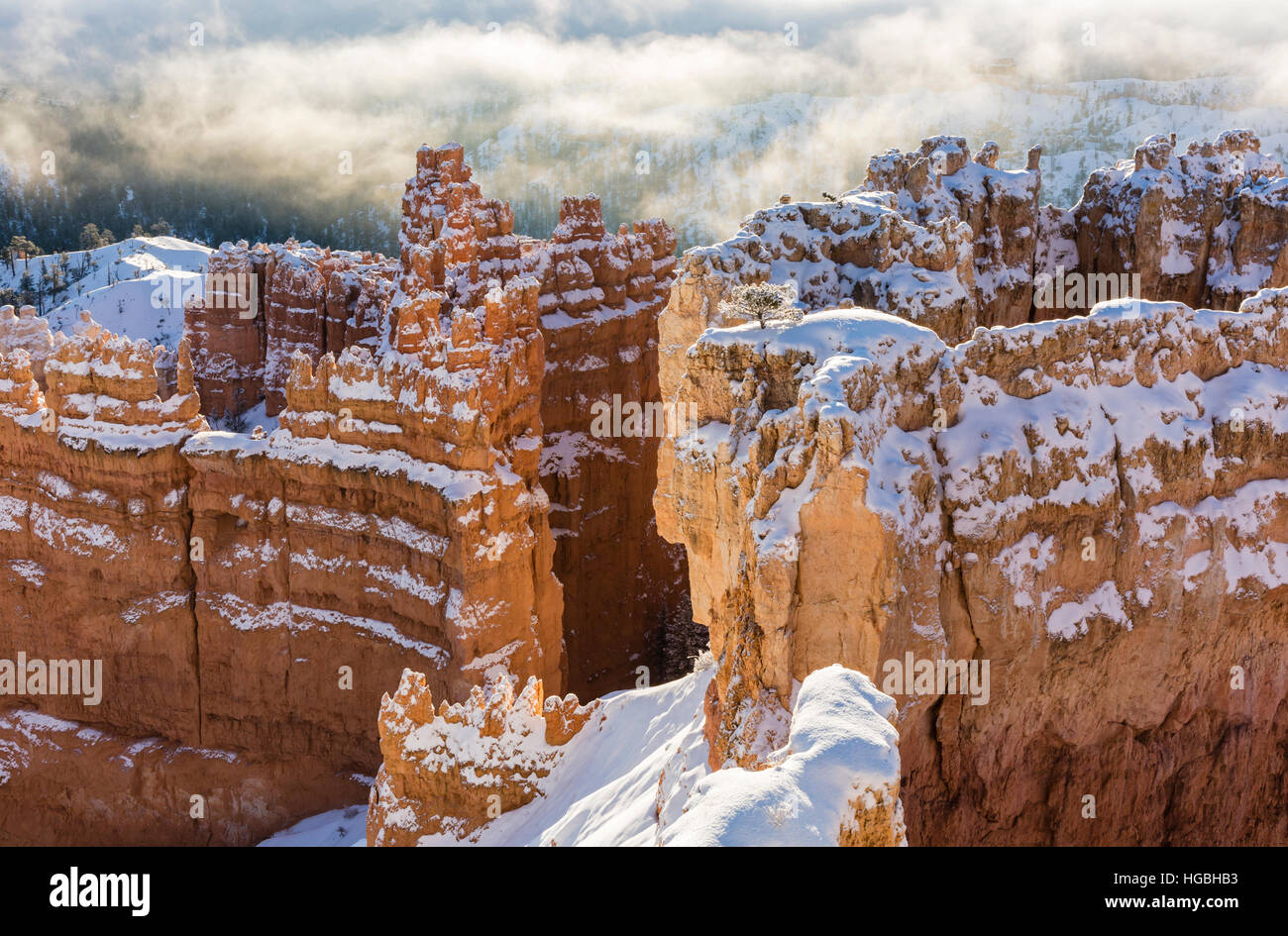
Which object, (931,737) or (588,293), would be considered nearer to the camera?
(931,737)

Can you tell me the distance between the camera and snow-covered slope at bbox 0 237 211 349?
80312 mm

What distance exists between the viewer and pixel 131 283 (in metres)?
87.6

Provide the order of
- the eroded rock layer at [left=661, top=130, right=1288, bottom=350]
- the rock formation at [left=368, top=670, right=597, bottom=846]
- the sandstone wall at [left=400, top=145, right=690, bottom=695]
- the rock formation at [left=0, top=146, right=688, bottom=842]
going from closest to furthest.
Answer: the rock formation at [left=368, top=670, right=597, bottom=846] → the rock formation at [left=0, top=146, right=688, bottom=842] → the eroded rock layer at [left=661, top=130, right=1288, bottom=350] → the sandstone wall at [left=400, top=145, right=690, bottom=695]

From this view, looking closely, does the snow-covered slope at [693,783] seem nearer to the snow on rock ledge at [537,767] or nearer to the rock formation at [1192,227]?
the snow on rock ledge at [537,767]

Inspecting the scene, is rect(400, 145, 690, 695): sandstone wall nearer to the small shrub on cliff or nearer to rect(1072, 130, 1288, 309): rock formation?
rect(1072, 130, 1288, 309): rock formation

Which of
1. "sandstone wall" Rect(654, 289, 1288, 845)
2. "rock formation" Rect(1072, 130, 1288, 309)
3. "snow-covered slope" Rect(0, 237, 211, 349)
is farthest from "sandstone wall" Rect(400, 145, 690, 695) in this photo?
"snow-covered slope" Rect(0, 237, 211, 349)

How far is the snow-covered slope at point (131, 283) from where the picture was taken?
3162 inches

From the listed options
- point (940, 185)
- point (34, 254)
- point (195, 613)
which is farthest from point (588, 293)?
point (34, 254)

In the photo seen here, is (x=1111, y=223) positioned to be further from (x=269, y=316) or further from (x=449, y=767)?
(x=269, y=316)

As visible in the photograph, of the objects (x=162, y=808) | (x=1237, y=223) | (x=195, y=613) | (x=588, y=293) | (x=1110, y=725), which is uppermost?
(x=1237, y=223)
